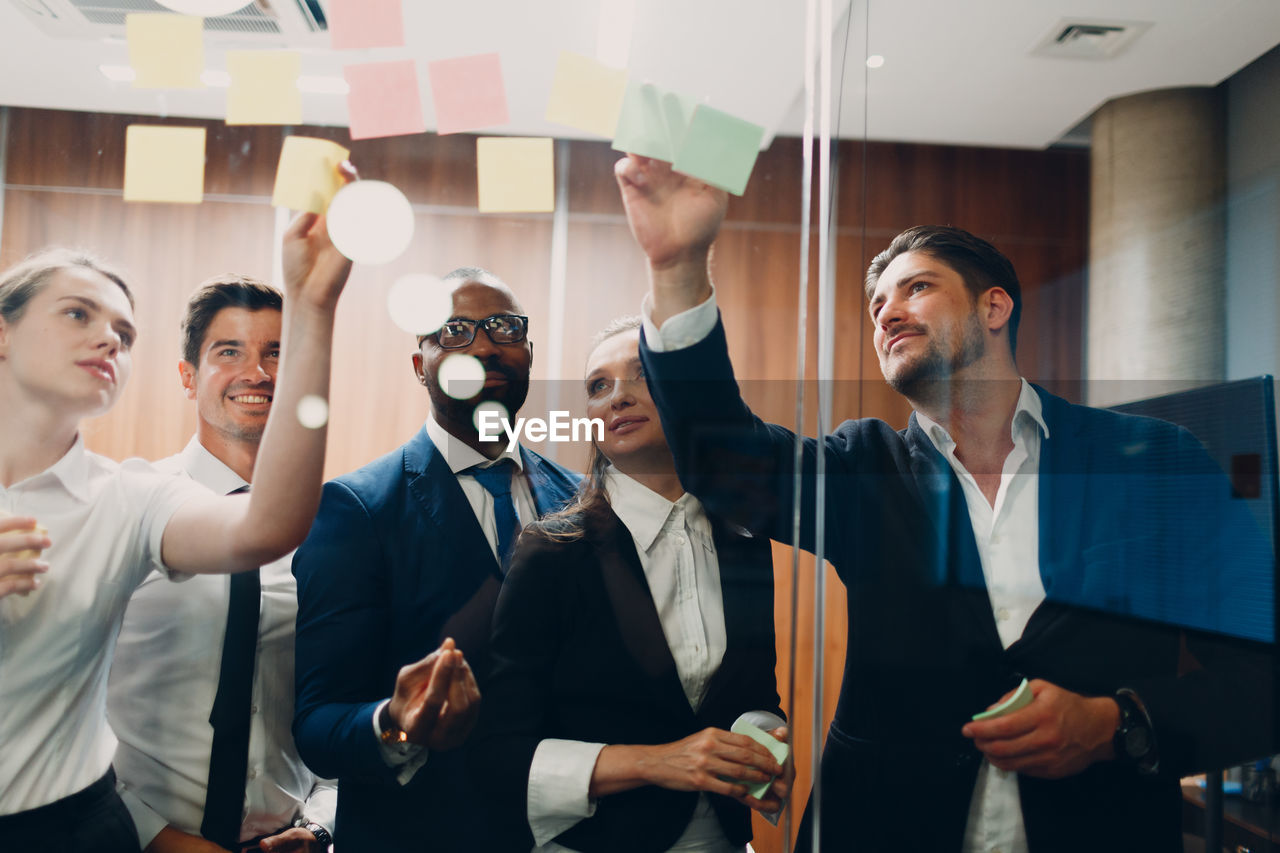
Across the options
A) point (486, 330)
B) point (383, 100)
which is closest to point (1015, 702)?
point (486, 330)

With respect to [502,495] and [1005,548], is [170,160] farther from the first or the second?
[1005,548]

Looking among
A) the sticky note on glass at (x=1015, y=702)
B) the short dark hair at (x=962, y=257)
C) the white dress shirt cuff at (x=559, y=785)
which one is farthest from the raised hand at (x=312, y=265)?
the sticky note on glass at (x=1015, y=702)

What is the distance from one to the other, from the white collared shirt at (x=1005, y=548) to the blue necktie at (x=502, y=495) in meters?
0.28

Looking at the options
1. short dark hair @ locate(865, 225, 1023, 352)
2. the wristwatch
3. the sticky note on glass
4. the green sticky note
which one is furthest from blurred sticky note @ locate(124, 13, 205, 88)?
the wristwatch

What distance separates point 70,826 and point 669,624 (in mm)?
883

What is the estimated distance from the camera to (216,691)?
1.07 m

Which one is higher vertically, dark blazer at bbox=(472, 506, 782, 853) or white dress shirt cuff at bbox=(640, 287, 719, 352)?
white dress shirt cuff at bbox=(640, 287, 719, 352)

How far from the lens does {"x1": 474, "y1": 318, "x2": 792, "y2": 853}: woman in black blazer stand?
1.07m

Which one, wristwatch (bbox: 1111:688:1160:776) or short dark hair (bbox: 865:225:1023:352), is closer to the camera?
wristwatch (bbox: 1111:688:1160:776)

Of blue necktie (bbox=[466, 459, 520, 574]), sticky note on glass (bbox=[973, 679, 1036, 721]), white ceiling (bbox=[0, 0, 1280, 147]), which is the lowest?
sticky note on glass (bbox=[973, 679, 1036, 721])

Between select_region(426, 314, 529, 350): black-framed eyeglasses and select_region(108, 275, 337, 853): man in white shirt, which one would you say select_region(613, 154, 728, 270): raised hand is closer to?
select_region(426, 314, 529, 350): black-framed eyeglasses

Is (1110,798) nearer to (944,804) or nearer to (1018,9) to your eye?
(944,804)

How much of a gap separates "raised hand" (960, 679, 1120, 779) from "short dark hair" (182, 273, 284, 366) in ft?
4.11

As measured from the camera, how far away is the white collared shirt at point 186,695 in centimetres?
107
